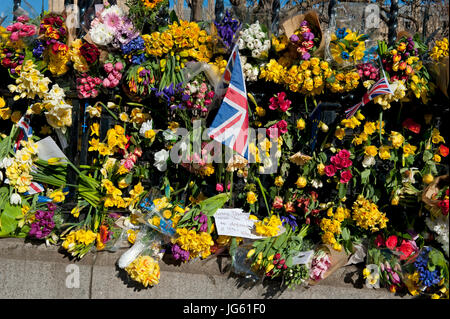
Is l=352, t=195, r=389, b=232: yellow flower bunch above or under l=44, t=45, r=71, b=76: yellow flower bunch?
under

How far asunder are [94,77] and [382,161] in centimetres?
226

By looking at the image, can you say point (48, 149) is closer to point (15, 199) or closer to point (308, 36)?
point (15, 199)

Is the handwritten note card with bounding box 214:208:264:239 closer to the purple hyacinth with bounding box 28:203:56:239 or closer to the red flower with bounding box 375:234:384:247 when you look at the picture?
the red flower with bounding box 375:234:384:247

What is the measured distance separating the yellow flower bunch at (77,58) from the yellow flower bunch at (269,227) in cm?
179


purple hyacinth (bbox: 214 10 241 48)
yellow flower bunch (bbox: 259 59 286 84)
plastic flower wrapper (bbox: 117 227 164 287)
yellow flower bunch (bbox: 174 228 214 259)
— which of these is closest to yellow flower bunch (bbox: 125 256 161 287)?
plastic flower wrapper (bbox: 117 227 164 287)

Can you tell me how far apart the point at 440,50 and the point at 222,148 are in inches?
63.0

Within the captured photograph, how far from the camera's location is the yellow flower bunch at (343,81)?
2838 millimetres

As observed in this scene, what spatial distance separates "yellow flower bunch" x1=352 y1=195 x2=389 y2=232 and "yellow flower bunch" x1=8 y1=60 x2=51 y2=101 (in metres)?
2.51

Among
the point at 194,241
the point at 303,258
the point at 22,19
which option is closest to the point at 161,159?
the point at 194,241

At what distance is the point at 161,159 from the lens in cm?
315

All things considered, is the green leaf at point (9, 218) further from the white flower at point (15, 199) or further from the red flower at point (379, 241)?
the red flower at point (379, 241)

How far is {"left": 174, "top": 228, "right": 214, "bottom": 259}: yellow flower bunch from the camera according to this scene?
2893mm

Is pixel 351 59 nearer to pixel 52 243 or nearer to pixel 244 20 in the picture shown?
pixel 244 20

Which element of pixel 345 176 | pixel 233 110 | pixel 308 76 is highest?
pixel 308 76
